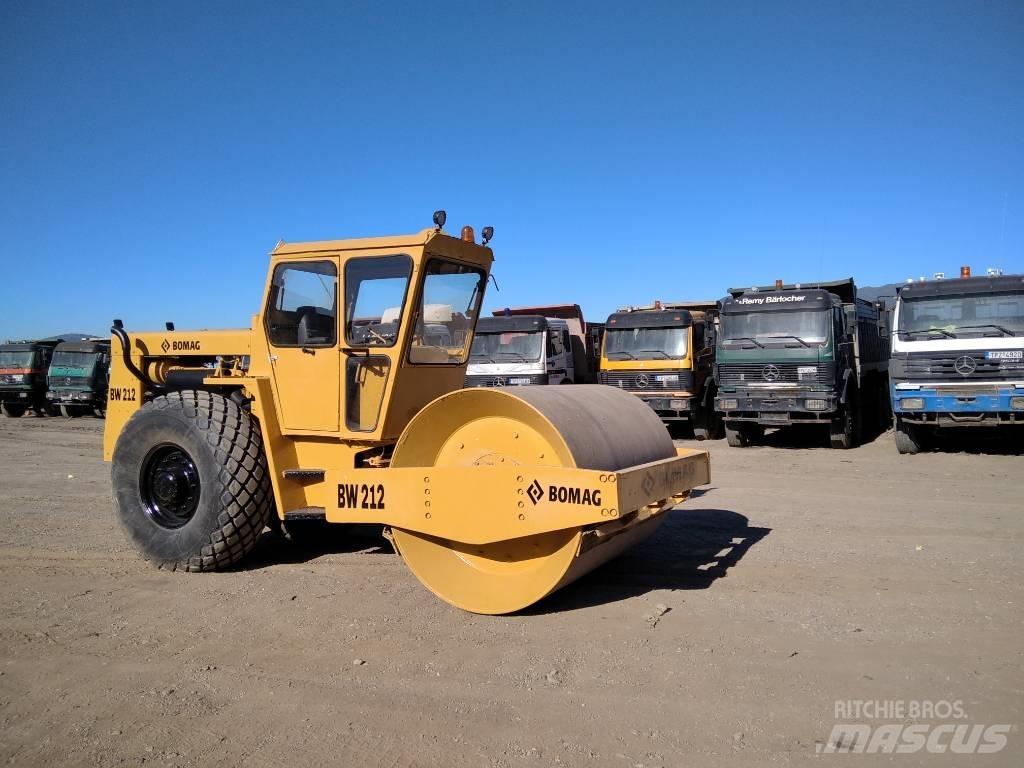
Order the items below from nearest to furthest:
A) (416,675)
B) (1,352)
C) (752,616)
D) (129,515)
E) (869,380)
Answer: (416,675) → (752,616) → (129,515) → (869,380) → (1,352)

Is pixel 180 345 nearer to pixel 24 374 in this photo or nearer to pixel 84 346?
pixel 84 346

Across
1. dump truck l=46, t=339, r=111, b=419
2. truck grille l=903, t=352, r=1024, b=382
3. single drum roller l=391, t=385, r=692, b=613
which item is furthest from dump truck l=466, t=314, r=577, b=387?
dump truck l=46, t=339, r=111, b=419

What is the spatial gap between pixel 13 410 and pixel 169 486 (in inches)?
935

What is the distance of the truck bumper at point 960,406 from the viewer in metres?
11.0

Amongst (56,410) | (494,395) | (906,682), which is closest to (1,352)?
(56,410)

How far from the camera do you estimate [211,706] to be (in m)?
3.65

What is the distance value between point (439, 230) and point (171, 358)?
9.20ft

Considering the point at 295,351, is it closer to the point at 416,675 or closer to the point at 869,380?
the point at 416,675

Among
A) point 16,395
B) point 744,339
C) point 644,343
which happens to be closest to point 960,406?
point 744,339

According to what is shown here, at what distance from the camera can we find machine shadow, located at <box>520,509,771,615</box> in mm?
5062

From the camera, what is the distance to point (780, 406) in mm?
13234

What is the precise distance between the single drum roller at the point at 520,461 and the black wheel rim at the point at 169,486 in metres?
1.88

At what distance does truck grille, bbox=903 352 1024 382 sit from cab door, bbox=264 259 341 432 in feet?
30.7
